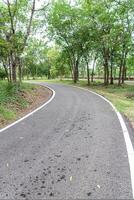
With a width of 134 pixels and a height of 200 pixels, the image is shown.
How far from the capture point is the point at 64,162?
19.6 ft

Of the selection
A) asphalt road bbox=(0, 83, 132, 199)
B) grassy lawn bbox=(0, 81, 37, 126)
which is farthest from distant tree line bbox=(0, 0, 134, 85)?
asphalt road bbox=(0, 83, 132, 199)

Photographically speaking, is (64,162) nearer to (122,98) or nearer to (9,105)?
(9,105)

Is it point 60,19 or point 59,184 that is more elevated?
point 60,19

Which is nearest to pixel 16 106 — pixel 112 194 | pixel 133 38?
pixel 112 194

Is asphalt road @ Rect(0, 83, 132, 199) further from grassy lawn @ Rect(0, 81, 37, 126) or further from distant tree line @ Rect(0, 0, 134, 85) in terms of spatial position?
distant tree line @ Rect(0, 0, 134, 85)

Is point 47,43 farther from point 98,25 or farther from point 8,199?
point 8,199

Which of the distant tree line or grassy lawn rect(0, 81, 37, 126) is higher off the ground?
the distant tree line

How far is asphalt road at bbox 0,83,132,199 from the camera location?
456cm

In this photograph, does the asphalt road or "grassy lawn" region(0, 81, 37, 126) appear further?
"grassy lawn" region(0, 81, 37, 126)

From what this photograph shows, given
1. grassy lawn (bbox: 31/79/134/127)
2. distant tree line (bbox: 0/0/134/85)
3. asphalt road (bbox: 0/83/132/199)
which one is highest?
distant tree line (bbox: 0/0/134/85)

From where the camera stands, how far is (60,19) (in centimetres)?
4122

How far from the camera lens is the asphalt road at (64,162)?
4.56 m

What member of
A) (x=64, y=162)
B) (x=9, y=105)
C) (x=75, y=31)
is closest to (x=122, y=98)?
(x=9, y=105)

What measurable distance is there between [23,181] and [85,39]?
3461 cm
